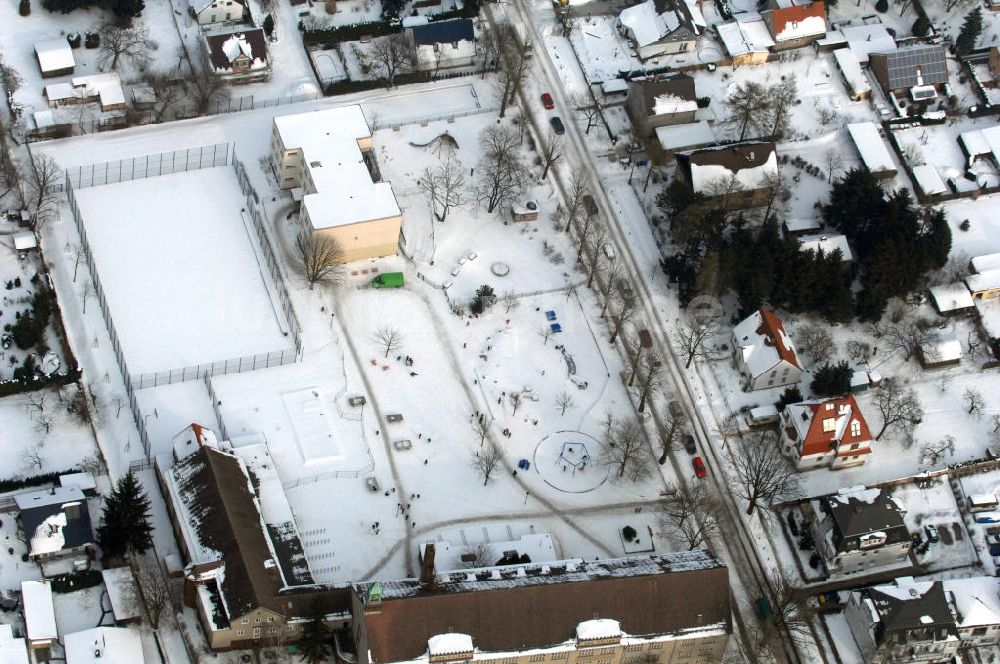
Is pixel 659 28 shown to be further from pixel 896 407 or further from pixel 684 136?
pixel 896 407

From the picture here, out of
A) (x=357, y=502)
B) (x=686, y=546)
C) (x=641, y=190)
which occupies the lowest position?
(x=686, y=546)

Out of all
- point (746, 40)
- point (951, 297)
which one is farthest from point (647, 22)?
point (951, 297)

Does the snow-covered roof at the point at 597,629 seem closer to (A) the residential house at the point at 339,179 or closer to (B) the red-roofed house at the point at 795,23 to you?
(A) the residential house at the point at 339,179

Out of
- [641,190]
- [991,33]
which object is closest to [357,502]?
[641,190]

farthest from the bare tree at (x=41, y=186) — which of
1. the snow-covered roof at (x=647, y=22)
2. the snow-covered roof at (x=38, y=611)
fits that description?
the snow-covered roof at (x=647, y=22)

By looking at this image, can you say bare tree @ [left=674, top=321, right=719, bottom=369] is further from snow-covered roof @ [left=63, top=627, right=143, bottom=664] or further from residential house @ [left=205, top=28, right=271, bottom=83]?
snow-covered roof @ [left=63, top=627, right=143, bottom=664]

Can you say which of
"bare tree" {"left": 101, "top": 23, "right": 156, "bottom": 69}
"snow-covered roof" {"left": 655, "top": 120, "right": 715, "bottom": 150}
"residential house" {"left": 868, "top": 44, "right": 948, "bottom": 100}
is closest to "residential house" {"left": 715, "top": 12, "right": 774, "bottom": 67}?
"snow-covered roof" {"left": 655, "top": 120, "right": 715, "bottom": 150}

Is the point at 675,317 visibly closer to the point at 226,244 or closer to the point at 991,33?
the point at 226,244
